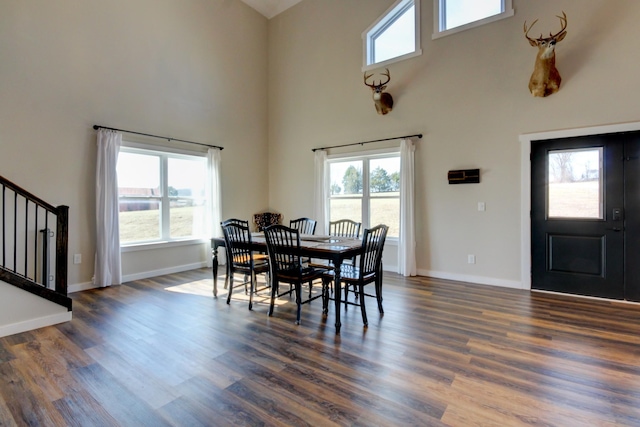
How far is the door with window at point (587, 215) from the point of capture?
3703mm

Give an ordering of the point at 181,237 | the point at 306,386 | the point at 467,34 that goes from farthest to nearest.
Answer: the point at 181,237 → the point at 467,34 → the point at 306,386

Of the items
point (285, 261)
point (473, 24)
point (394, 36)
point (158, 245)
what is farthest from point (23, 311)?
point (473, 24)

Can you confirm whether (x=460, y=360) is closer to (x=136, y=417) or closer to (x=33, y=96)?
(x=136, y=417)

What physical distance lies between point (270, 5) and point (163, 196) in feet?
14.8

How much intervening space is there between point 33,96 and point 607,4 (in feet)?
23.0

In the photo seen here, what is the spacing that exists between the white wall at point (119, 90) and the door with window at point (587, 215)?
5046 millimetres

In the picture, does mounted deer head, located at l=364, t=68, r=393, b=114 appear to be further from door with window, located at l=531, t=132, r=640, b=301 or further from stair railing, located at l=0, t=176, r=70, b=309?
stair railing, located at l=0, t=176, r=70, b=309

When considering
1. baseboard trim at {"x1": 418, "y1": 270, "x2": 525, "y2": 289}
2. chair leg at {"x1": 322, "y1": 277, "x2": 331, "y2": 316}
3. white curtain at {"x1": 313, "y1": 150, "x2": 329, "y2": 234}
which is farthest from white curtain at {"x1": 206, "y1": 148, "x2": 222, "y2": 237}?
baseboard trim at {"x1": 418, "y1": 270, "x2": 525, "y2": 289}

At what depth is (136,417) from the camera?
5.82 feet

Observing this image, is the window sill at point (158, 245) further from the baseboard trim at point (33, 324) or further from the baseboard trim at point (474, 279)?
the baseboard trim at point (474, 279)

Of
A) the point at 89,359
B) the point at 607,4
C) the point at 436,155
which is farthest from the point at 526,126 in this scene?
the point at 89,359

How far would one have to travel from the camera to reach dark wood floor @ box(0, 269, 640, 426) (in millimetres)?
1810

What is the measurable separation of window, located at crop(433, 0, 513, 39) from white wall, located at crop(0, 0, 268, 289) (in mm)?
3670

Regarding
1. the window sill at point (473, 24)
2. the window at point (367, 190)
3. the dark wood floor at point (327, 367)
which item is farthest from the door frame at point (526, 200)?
the window at point (367, 190)
